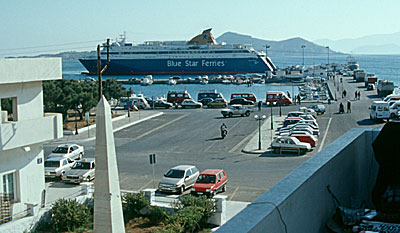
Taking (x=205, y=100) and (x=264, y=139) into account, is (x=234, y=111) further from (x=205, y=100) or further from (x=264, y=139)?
(x=205, y=100)

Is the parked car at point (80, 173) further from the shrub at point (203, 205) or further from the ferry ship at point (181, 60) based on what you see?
the ferry ship at point (181, 60)

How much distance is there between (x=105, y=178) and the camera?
912cm

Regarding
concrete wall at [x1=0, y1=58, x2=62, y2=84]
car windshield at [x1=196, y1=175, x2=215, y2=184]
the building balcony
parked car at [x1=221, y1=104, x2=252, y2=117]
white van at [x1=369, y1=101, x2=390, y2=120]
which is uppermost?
concrete wall at [x1=0, y1=58, x2=62, y2=84]

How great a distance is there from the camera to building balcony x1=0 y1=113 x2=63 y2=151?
13294 mm

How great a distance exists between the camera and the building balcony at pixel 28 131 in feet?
43.6

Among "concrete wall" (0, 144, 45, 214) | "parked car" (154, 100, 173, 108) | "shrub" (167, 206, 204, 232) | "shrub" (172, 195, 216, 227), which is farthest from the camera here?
"parked car" (154, 100, 173, 108)

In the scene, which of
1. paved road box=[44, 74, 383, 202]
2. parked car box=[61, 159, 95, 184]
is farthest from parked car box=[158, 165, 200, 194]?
parked car box=[61, 159, 95, 184]

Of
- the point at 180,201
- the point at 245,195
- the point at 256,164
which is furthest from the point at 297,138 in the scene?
the point at 180,201

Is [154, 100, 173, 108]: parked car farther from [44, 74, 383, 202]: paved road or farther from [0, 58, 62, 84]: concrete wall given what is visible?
[0, 58, 62, 84]: concrete wall

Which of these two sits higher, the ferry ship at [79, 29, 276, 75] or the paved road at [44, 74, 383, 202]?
the ferry ship at [79, 29, 276, 75]

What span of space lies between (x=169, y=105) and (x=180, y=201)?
30.8 meters

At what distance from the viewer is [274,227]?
8.41 ft

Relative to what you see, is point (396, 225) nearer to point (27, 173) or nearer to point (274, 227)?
point (274, 227)

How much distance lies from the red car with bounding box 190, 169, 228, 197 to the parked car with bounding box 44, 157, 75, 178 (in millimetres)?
6160
